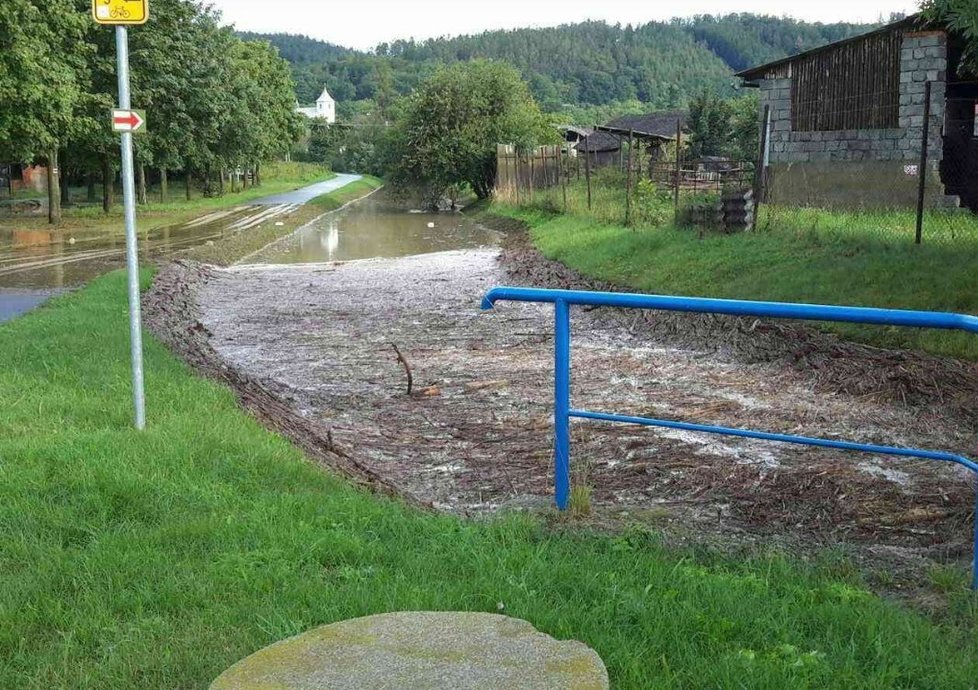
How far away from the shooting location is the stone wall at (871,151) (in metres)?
22.6

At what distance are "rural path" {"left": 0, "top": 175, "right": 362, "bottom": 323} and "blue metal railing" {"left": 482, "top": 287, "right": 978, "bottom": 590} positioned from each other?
445 inches

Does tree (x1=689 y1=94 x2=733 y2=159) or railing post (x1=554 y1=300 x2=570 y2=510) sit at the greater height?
tree (x1=689 y1=94 x2=733 y2=159)

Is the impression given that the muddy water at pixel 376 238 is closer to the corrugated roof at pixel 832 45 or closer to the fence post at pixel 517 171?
the fence post at pixel 517 171

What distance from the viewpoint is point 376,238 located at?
109 feet

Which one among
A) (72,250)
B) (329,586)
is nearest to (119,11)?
(329,586)

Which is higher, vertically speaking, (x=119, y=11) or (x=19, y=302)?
(x=119, y=11)

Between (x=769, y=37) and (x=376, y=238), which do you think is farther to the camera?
(x=769, y=37)

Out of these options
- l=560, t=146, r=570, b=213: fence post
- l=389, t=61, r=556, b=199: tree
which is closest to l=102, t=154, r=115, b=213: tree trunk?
l=389, t=61, r=556, b=199: tree

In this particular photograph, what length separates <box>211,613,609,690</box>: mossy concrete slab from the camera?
3205 millimetres

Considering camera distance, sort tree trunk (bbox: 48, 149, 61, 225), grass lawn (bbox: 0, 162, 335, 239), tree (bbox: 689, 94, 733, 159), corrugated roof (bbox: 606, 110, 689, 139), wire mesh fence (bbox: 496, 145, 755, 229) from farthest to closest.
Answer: corrugated roof (bbox: 606, 110, 689, 139)
tree (bbox: 689, 94, 733, 159)
grass lawn (bbox: 0, 162, 335, 239)
tree trunk (bbox: 48, 149, 61, 225)
wire mesh fence (bbox: 496, 145, 755, 229)

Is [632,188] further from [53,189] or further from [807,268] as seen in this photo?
[53,189]

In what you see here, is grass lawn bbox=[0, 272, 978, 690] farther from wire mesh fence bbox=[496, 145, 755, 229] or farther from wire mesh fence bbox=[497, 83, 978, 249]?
wire mesh fence bbox=[496, 145, 755, 229]

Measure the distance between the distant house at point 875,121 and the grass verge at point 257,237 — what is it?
12.8 meters

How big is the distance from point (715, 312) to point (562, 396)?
0.90m
